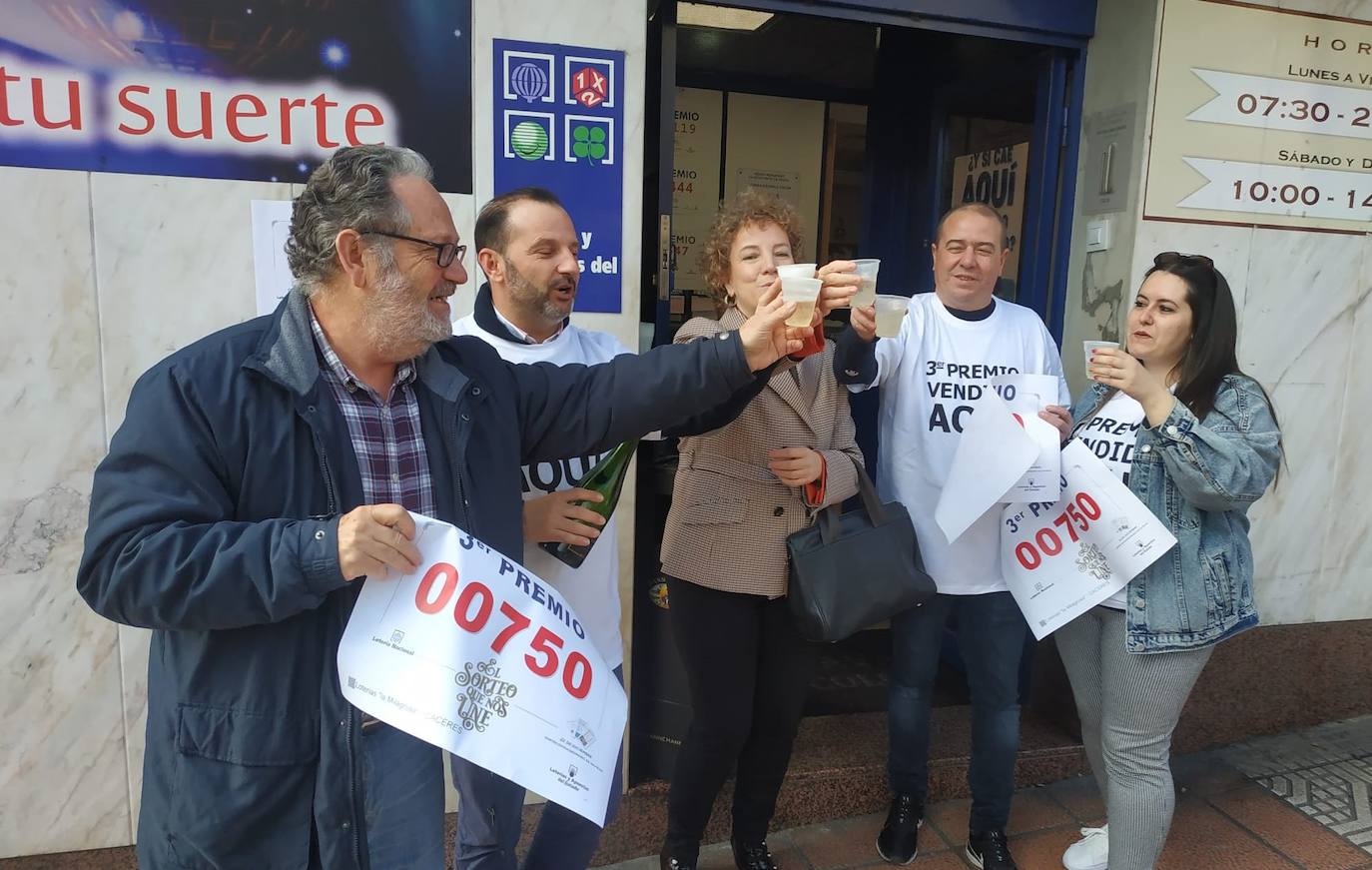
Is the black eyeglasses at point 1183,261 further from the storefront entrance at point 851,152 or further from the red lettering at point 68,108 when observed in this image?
the red lettering at point 68,108

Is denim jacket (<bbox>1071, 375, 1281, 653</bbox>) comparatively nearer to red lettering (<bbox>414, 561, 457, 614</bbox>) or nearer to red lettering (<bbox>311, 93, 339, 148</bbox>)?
red lettering (<bbox>414, 561, 457, 614</bbox>)

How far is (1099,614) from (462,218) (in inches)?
85.3

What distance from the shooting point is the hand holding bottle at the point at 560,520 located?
A: 191 cm

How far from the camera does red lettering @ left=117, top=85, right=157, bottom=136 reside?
2.31 meters

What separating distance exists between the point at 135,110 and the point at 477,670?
194 centimetres

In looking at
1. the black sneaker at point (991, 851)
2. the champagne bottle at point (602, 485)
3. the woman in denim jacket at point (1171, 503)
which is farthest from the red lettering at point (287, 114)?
the black sneaker at point (991, 851)

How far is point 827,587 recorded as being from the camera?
220cm

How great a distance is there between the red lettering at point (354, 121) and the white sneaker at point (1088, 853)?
315 centimetres

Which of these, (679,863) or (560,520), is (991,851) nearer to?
(679,863)

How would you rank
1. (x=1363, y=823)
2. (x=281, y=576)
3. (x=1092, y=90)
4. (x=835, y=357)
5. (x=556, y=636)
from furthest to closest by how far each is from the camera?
(x=1092, y=90) < (x=1363, y=823) < (x=835, y=357) < (x=556, y=636) < (x=281, y=576)

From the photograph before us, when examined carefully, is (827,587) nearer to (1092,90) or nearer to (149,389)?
(149,389)

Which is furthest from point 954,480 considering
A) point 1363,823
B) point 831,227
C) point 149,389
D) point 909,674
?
point 831,227

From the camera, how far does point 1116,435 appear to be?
7.85ft

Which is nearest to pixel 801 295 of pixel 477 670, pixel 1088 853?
pixel 477 670
